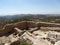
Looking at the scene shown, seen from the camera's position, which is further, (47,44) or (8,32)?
(8,32)

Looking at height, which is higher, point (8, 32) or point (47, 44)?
point (47, 44)

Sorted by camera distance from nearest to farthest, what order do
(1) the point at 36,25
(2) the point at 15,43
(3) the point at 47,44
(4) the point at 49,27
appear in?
1. (3) the point at 47,44
2. (2) the point at 15,43
3. (4) the point at 49,27
4. (1) the point at 36,25

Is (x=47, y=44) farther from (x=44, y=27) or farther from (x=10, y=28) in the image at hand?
(x=10, y=28)

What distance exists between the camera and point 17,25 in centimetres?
2059

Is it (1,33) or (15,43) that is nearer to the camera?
(15,43)

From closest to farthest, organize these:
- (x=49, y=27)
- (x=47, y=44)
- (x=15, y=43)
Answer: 1. (x=47, y=44)
2. (x=15, y=43)
3. (x=49, y=27)

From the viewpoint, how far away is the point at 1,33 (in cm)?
1970

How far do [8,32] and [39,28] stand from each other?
459cm

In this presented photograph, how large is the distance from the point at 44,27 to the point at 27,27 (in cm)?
317

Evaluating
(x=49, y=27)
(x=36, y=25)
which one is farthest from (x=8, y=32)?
(x=49, y=27)

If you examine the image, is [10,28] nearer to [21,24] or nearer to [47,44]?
[21,24]

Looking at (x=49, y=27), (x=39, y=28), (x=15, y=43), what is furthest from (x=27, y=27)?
(x=15, y=43)

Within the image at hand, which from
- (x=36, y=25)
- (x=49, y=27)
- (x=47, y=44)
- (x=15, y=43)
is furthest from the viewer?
(x=36, y=25)

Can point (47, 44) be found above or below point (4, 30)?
above
